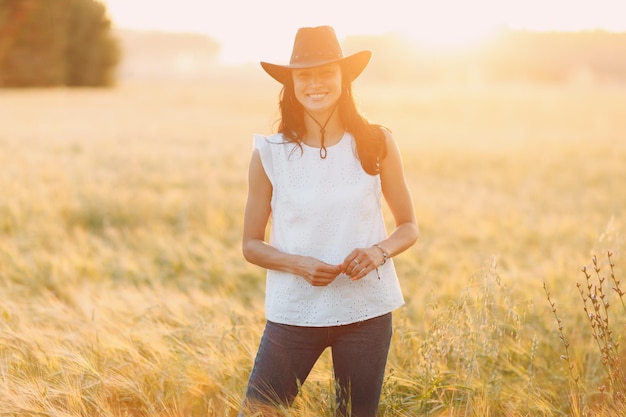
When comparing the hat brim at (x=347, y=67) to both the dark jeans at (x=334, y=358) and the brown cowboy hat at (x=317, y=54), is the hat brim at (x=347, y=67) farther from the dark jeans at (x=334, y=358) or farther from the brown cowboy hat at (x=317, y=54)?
the dark jeans at (x=334, y=358)

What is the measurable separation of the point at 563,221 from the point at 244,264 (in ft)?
13.0

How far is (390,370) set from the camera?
278 centimetres

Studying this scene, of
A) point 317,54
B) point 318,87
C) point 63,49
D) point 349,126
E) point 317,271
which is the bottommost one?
point 63,49

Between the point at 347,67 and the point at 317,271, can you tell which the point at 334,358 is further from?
the point at 347,67

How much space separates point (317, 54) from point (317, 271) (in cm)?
76

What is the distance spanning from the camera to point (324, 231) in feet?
8.08

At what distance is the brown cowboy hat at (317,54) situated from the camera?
251cm

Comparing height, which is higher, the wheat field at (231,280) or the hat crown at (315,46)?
→ the hat crown at (315,46)

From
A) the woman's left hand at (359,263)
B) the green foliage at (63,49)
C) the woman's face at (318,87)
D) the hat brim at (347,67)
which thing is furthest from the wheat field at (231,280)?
the green foliage at (63,49)

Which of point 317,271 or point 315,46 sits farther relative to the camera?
point 315,46

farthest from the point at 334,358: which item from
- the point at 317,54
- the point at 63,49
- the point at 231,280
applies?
the point at 63,49

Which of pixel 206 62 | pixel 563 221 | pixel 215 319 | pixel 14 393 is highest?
pixel 14 393

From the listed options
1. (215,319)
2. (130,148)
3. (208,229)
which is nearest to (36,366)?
(215,319)

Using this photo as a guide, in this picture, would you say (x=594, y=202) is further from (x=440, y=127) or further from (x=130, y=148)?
(x=440, y=127)
